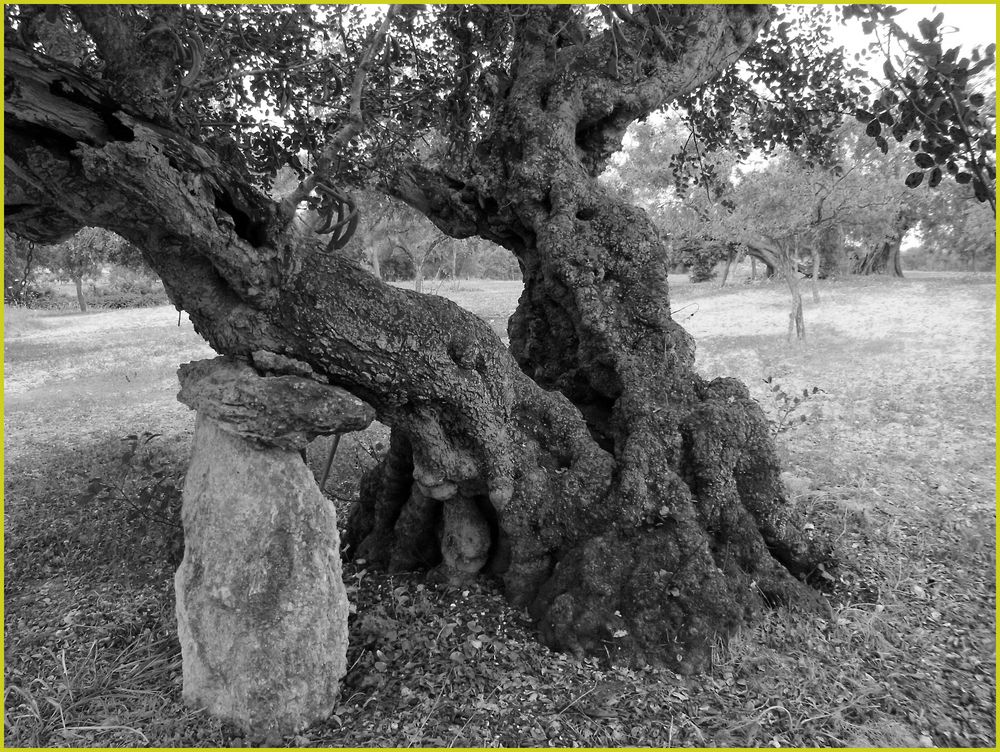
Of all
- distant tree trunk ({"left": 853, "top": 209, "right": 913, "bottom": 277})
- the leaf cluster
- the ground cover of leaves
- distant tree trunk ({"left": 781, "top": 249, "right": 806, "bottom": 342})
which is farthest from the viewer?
distant tree trunk ({"left": 853, "top": 209, "right": 913, "bottom": 277})

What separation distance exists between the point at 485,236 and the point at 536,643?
10.9 ft

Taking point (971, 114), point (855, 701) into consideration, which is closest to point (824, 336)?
point (855, 701)

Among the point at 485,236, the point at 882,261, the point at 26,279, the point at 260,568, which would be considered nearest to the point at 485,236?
the point at 485,236

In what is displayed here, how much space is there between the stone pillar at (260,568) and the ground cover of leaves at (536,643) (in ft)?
0.71

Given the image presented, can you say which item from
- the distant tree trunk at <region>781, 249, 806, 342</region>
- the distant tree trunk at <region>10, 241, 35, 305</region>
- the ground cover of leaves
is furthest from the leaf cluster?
the distant tree trunk at <region>781, 249, 806, 342</region>

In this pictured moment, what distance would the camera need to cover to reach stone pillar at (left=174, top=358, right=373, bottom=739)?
3279mm

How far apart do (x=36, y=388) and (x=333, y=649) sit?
40.9 ft

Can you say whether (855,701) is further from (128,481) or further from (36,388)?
(36,388)

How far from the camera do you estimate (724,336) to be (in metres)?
17.5

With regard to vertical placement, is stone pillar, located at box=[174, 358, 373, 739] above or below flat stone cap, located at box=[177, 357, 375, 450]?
below

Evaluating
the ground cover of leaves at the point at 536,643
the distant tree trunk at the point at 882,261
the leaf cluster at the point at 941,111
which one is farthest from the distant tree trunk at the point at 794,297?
the distant tree trunk at the point at 882,261

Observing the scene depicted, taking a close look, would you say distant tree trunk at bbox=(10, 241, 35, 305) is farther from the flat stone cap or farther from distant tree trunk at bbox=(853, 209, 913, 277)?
distant tree trunk at bbox=(853, 209, 913, 277)

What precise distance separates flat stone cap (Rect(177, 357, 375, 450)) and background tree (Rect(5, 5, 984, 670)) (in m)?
0.24

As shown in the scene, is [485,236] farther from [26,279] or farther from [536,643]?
[26,279]
